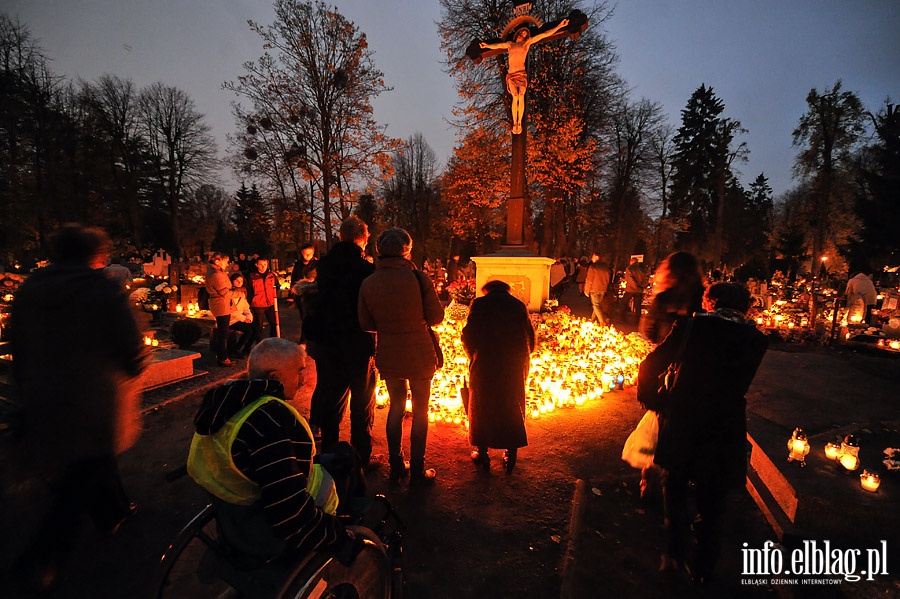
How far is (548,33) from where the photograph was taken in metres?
6.66

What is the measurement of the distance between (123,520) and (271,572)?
1.92 meters

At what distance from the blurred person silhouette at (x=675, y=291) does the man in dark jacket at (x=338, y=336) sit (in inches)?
90.0

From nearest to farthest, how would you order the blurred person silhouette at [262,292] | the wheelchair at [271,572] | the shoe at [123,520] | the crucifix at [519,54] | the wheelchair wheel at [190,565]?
the wheelchair at [271,572], the wheelchair wheel at [190,565], the shoe at [123,520], the crucifix at [519,54], the blurred person silhouette at [262,292]

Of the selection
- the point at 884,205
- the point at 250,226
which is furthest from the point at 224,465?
the point at 884,205

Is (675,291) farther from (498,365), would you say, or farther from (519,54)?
(519,54)

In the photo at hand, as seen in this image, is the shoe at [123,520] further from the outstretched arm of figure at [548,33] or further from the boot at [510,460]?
the outstretched arm of figure at [548,33]

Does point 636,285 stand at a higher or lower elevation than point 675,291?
lower

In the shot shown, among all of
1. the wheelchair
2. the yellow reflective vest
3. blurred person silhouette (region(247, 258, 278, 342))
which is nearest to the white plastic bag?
the wheelchair

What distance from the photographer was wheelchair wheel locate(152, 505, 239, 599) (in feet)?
5.57

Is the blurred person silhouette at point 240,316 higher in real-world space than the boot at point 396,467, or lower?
higher

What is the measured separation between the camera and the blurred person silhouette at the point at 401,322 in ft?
9.93

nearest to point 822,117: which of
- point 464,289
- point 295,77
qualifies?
point 464,289

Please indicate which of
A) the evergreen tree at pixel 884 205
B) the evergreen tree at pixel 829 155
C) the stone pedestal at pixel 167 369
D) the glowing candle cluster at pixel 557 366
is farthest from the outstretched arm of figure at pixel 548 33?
the evergreen tree at pixel 829 155

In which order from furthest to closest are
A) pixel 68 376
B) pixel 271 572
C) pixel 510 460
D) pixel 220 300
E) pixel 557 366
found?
pixel 220 300 < pixel 557 366 < pixel 510 460 < pixel 68 376 < pixel 271 572
